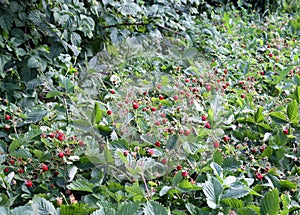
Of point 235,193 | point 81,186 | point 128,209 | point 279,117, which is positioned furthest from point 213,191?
point 279,117

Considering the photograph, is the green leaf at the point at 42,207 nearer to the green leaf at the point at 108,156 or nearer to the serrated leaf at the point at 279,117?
the green leaf at the point at 108,156

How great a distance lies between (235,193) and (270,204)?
0.39 ft

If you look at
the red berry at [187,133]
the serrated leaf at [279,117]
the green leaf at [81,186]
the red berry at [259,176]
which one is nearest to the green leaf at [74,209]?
the green leaf at [81,186]

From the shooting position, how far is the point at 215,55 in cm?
340

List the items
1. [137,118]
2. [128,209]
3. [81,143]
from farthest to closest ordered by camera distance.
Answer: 1. [137,118]
2. [81,143]
3. [128,209]

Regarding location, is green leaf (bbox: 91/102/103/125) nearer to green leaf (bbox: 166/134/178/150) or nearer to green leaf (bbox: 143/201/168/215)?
green leaf (bbox: 166/134/178/150)

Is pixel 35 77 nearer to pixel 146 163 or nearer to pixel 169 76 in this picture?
pixel 169 76

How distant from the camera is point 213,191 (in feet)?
5.30

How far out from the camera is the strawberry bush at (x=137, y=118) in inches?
65.1

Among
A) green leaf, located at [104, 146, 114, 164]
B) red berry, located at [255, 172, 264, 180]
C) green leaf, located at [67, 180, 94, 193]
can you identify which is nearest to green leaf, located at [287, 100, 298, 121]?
red berry, located at [255, 172, 264, 180]

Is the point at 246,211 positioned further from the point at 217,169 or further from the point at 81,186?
the point at 81,186

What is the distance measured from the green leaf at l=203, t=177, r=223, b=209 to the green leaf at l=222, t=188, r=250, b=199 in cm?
2

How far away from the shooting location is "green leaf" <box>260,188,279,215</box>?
1542 mm

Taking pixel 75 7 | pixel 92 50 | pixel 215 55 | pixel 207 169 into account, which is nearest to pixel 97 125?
pixel 207 169
